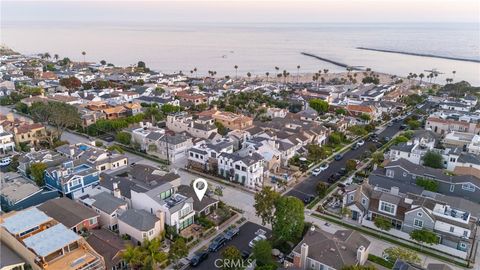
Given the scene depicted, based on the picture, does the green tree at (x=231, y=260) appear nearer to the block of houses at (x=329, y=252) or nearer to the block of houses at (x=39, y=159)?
the block of houses at (x=329, y=252)

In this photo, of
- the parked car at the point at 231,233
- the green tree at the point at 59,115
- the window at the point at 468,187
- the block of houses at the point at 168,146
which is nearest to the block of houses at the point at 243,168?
the block of houses at the point at 168,146

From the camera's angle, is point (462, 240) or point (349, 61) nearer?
point (462, 240)

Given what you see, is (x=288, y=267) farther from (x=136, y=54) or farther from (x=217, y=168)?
(x=136, y=54)

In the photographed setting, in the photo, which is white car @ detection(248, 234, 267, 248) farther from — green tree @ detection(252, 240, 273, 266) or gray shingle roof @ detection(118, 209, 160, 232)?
gray shingle roof @ detection(118, 209, 160, 232)

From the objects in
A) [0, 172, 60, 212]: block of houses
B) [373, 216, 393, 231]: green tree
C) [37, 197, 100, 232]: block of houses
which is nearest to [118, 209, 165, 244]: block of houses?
[37, 197, 100, 232]: block of houses

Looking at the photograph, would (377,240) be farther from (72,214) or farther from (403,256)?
(72,214)

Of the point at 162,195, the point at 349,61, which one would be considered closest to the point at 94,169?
the point at 162,195

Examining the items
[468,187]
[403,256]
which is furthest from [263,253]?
[468,187]
